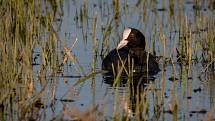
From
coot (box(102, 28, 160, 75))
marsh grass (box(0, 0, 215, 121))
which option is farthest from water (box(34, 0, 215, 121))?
coot (box(102, 28, 160, 75))

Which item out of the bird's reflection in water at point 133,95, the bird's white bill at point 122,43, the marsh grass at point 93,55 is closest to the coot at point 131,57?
the bird's white bill at point 122,43

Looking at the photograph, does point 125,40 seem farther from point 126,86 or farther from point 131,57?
point 126,86

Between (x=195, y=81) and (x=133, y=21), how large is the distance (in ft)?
12.6

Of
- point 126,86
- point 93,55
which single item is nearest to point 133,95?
point 126,86

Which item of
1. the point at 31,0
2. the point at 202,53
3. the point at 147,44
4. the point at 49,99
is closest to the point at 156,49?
the point at 147,44

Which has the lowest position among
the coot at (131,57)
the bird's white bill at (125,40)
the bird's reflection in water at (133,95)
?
the bird's reflection in water at (133,95)

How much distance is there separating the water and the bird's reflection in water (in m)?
0.03

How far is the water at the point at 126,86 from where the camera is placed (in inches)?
307

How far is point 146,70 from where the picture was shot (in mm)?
10664

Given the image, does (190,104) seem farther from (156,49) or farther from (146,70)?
(156,49)

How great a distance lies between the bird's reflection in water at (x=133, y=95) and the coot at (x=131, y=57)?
0.75 ft

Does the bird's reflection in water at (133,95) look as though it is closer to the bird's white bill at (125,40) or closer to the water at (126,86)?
the water at (126,86)

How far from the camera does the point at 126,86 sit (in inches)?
368

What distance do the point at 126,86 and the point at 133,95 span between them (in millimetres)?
995
